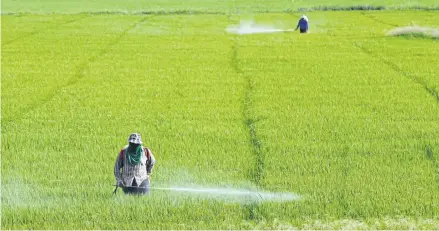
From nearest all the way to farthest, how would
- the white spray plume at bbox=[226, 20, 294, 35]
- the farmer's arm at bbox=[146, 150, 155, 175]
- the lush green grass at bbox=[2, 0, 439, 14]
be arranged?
1. the farmer's arm at bbox=[146, 150, 155, 175]
2. the white spray plume at bbox=[226, 20, 294, 35]
3. the lush green grass at bbox=[2, 0, 439, 14]

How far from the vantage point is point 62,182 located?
6.98 m

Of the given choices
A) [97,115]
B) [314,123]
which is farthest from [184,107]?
[314,123]

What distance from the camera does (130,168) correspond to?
6.02 m

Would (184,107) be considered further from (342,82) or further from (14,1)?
(14,1)

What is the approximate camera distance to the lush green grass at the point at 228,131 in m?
6.22

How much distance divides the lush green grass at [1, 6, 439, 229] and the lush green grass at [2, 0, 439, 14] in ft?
46.5

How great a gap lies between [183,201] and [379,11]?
24.6 meters

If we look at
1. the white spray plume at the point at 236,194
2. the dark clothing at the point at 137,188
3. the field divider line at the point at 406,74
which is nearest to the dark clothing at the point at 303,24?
the field divider line at the point at 406,74

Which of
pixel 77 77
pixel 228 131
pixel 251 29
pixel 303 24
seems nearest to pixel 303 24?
pixel 303 24

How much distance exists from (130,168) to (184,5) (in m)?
29.1

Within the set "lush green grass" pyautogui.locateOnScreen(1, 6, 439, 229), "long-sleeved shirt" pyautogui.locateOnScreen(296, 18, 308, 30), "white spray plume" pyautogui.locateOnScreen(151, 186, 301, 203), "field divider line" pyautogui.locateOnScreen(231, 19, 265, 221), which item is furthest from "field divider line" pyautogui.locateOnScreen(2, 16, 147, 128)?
"long-sleeved shirt" pyautogui.locateOnScreen(296, 18, 308, 30)

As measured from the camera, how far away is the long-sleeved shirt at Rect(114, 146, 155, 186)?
19.8 ft

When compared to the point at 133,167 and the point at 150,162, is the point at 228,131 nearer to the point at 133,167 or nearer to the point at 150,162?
the point at 150,162

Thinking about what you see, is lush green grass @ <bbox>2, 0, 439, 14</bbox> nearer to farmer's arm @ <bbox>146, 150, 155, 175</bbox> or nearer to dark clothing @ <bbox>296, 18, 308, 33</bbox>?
dark clothing @ <bbox>296, 18, 308, 33</bbox>
